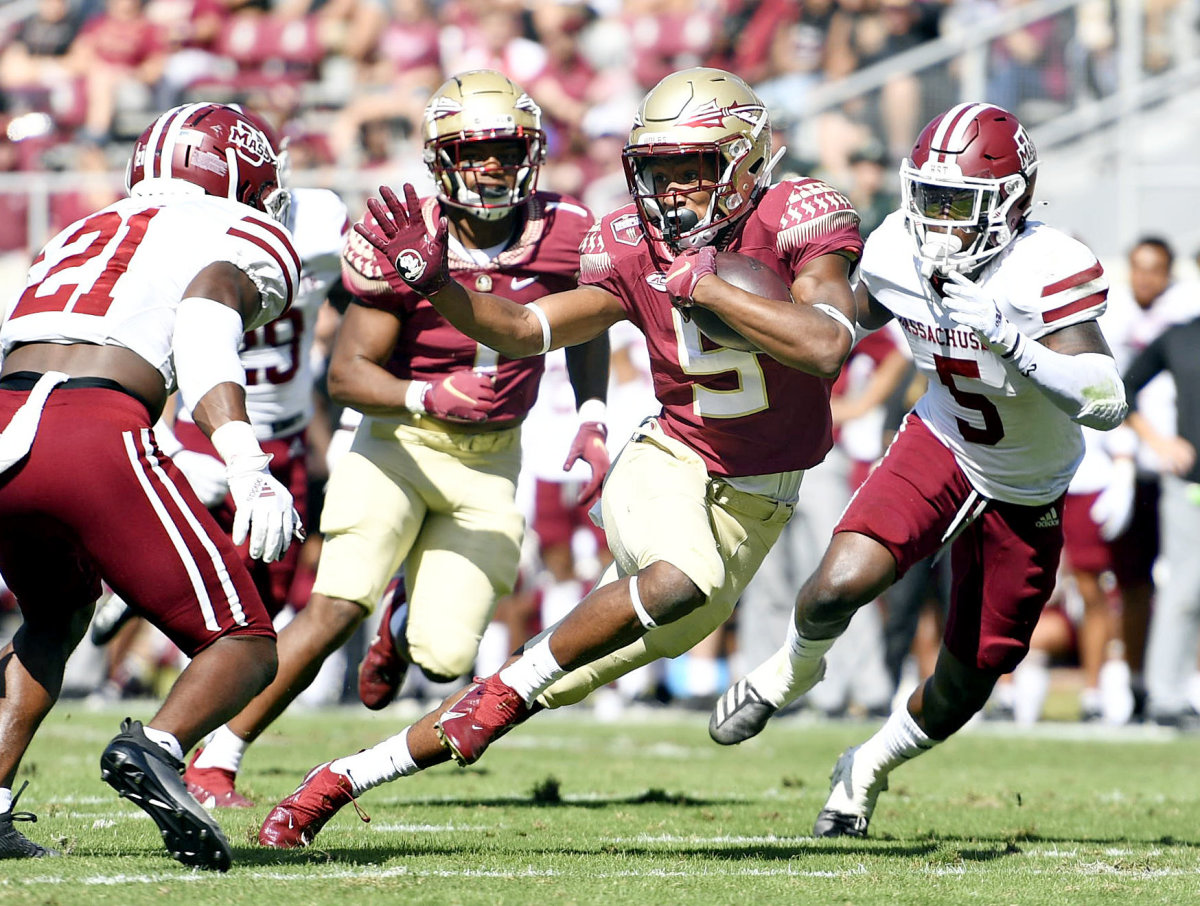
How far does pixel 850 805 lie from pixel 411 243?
1.95 metres

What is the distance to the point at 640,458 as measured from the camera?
442 centimetres

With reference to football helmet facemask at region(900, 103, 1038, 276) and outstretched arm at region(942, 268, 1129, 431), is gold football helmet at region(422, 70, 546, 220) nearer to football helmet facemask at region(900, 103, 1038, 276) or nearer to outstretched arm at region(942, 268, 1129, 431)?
football helmet facemask at region(900, 103, 1038, 276)

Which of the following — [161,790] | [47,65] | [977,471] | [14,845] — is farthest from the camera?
[47,65]

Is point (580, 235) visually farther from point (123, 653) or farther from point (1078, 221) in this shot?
point (1078, 221)

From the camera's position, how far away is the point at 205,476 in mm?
5453

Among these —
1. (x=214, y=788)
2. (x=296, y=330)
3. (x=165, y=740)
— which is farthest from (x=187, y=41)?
(x=165, y=740)

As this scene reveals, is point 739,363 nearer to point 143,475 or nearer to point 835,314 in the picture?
point 835,314

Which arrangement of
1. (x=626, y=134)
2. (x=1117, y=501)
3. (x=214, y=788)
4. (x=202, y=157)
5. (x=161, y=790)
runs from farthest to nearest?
(x=626, y=134) → (x=1117, y=501) → (x=214, y=788) → (x=202, y=157) → (x=161, y=790)

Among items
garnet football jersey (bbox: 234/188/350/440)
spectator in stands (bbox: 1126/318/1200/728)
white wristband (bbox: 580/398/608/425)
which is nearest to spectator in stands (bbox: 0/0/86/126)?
garnet football jersey (bbox: 234/188/350/440)

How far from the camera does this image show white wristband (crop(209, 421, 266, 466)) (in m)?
3.50

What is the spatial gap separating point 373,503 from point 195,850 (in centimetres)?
179

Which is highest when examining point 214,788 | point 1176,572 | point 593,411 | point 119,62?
point 119,62

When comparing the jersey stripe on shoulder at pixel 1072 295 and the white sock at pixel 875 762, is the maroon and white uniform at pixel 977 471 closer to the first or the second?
the jersey stripe on shoulder at pixel 1072 295

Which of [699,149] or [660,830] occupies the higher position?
[699,149]
